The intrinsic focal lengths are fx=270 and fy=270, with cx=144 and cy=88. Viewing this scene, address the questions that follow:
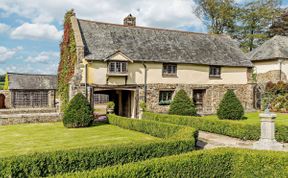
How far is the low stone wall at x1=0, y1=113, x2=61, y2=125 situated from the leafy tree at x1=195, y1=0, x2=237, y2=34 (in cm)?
3420

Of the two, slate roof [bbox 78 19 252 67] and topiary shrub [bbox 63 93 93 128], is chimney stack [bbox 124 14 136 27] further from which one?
topiary shrub [bbox 63 93 93 128]

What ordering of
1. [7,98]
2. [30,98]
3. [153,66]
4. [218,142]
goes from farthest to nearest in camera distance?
[30,98] < [7,98] < [153,66] < [218,142]

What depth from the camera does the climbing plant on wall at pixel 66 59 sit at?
73.6 ft

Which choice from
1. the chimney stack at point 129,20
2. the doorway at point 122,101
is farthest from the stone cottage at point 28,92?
the chimney stack at point 129,20

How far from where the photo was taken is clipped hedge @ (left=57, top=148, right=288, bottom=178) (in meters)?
7.67

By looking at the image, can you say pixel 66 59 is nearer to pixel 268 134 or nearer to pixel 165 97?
pixel 165 97

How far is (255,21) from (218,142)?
39.6 m

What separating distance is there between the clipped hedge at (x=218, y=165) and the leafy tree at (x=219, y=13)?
4060 centimetres

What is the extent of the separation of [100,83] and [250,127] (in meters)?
11.7

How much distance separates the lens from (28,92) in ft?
112

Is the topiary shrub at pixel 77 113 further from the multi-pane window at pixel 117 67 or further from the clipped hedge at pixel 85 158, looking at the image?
the clipped hedge at pixel 85 158

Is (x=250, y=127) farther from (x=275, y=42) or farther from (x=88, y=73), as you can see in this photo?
(x=275, y=42)

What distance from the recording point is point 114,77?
21.9m

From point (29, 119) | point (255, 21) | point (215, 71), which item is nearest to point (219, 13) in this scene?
point (255, 21)
